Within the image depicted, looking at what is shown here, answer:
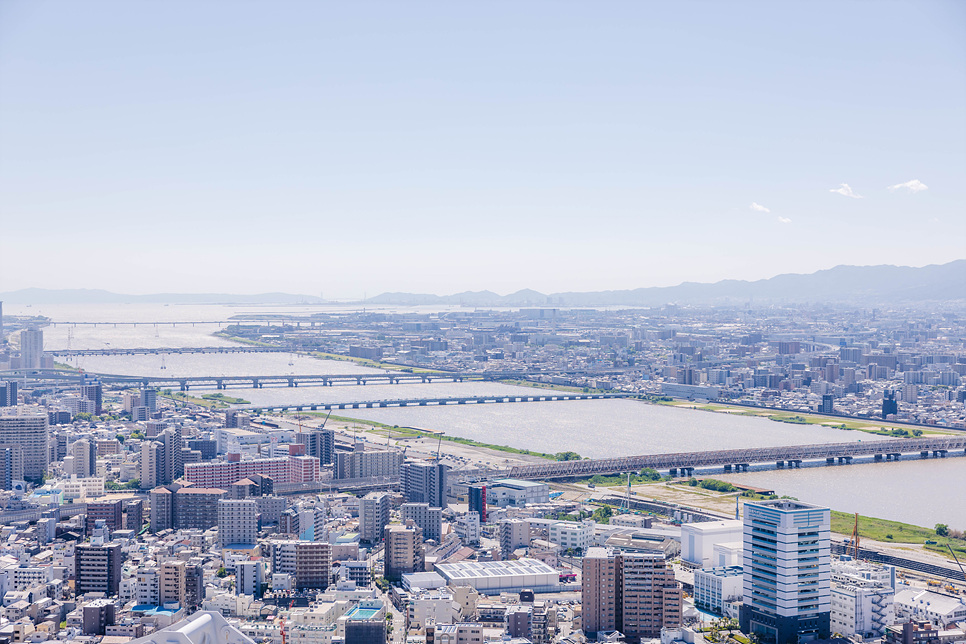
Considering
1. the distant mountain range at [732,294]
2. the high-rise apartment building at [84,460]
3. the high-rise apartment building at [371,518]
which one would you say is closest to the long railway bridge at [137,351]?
the high-rise apartment building at [84,460]

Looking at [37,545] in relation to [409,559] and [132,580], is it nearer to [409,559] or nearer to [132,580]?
[132,580]

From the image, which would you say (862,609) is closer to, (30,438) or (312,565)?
(312,565)

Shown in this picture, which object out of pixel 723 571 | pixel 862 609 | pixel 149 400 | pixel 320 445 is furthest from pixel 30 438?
pixel 862 609

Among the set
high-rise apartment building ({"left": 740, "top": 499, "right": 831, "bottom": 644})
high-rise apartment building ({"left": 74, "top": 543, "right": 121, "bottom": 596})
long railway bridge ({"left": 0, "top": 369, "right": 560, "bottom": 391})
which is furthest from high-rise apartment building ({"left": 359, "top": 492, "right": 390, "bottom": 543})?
long railway bridge ({"left": 0, "top": 369, "right": 560, "bottom": 391})

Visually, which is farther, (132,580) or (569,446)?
(569,446)

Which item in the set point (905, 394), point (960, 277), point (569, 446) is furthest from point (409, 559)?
point (960, 277)

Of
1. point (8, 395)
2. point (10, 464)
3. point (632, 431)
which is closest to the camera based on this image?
point (10, 464)

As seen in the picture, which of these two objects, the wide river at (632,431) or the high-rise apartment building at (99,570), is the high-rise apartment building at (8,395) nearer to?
the wide river at (632,431)
